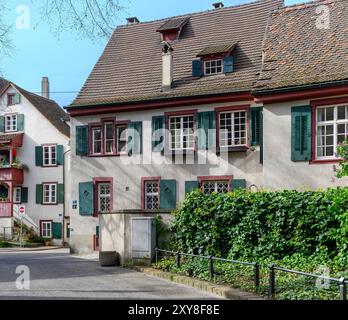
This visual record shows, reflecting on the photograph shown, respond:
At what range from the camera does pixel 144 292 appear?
11.4 m

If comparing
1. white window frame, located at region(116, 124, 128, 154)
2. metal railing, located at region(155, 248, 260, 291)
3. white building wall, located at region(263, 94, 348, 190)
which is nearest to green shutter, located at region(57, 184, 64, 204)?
white window frame, located at region(116, 124, 128, 154)

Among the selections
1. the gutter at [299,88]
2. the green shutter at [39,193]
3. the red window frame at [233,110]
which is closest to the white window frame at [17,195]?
the green shutter at [39,193]

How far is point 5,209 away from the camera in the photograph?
121 feet

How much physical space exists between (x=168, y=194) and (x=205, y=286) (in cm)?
1036

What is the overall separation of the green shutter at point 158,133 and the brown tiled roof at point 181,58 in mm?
946

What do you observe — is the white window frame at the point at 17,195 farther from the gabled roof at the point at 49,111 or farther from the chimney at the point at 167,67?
the chimney at the point at 167,67

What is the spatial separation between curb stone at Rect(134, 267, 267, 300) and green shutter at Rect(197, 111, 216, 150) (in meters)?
7.20

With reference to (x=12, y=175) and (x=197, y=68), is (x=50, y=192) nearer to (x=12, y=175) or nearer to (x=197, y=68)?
(x=12, y=175)

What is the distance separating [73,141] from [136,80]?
3.95m

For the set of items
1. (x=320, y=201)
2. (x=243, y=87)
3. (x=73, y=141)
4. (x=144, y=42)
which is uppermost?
(x=144, y=42)

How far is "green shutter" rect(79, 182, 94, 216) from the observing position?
2364 cm

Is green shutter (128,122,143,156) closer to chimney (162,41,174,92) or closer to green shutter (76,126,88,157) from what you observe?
chimney (162,41,174,92)
